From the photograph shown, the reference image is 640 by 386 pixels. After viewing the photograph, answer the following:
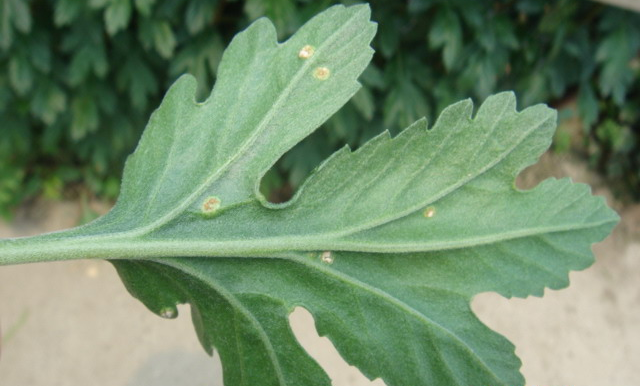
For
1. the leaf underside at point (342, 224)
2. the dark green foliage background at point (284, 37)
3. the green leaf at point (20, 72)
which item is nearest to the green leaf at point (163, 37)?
the dark green foliage background at point (284, 37)

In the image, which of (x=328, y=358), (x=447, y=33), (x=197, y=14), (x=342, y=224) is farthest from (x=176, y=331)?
(x=342, y=224)

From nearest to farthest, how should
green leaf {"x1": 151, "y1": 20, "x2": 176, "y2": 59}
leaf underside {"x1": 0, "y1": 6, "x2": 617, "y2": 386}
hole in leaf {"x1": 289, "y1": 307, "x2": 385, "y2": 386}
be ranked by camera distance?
leaf underside {"x1": 0, "y1": 6, "x2": 617, "y2": 386}
green leaf {"x1": 151, "y1": 20, "x2": 176, "y2": 59}
hole in leaf {"x1": 289, "y1": 307, "x2": 385, "y2": 386}

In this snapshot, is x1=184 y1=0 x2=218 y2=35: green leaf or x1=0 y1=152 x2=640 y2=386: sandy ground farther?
x1=0 y1=152 x2=640 y2=386: sandy ground

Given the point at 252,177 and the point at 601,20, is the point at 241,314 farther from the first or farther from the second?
the point at 601,20

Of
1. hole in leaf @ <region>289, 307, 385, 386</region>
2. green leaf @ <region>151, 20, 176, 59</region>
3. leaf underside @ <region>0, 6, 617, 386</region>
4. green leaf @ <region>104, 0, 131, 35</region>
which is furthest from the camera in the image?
hole in leaf @ <region>289, 307, 385, 386</region>

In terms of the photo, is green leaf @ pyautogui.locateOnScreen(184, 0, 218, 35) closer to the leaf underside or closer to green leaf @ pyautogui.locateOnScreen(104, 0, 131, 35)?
green leaf @ pyautogui.locateOnScreen(104, 0, 131, 35)

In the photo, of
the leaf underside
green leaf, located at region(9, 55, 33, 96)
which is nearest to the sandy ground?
green leaf, located at region(9, 55, 33, 96)

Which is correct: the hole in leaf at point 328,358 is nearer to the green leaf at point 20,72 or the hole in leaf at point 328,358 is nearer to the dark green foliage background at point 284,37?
the dark green foliage background at point 284,37
